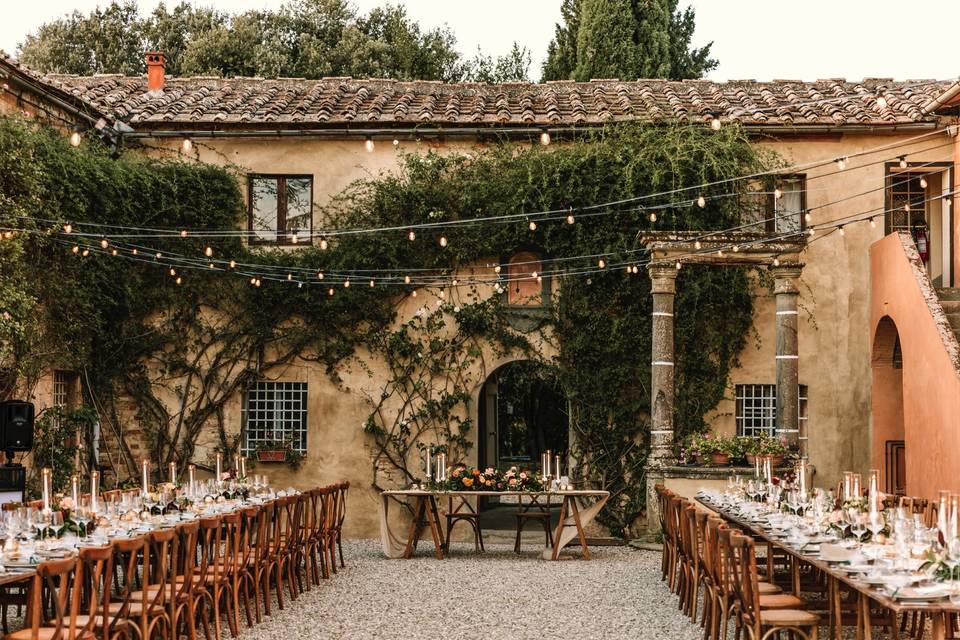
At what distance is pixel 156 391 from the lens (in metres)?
15.7

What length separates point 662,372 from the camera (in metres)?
14.1

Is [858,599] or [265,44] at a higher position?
[265,44]

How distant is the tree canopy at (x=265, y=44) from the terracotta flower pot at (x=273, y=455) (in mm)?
14427

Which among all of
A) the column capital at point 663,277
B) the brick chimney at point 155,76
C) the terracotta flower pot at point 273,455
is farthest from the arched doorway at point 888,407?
the brick chimney at point 155,76

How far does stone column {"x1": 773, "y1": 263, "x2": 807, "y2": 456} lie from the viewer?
14.0m

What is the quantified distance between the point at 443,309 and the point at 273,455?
3054mm

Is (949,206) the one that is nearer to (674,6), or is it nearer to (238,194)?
(238,194)

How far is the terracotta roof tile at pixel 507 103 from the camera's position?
15.6 metres

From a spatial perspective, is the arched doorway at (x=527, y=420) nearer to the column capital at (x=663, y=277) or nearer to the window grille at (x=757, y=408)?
the window grille at (x=757, y=408)

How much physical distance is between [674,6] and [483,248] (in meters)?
13.6

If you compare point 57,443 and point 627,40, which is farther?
point 627,40

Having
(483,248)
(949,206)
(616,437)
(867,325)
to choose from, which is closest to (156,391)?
(483,248)

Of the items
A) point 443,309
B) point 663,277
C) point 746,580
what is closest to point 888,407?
point 663,277

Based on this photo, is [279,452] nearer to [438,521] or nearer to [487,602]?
[438,521]
